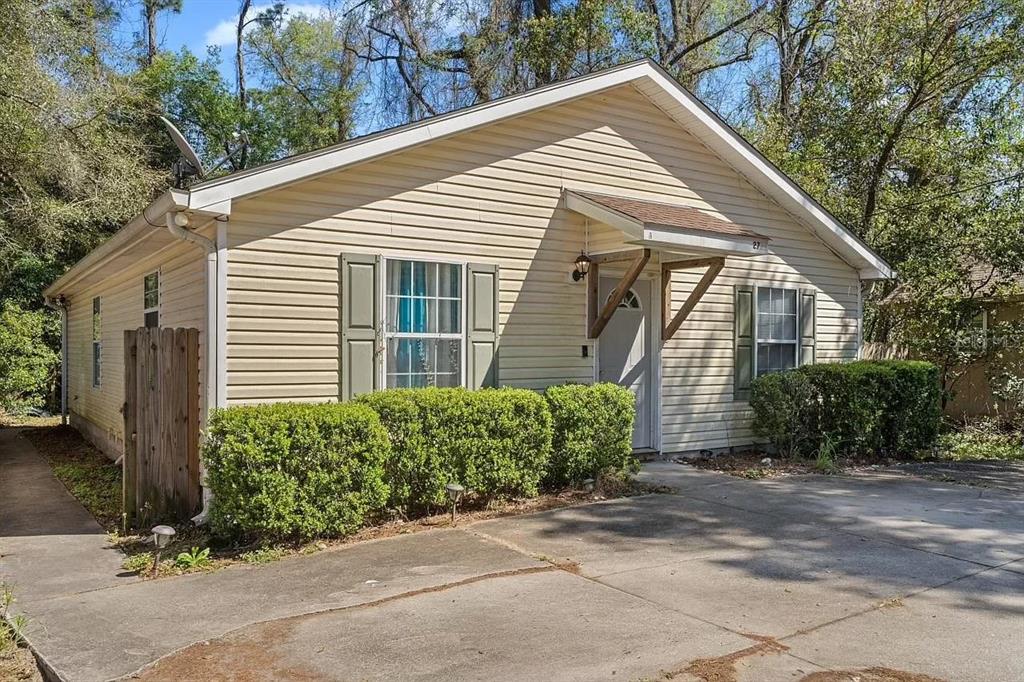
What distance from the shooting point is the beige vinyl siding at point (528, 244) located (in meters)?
6.77

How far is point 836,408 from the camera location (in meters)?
9.78

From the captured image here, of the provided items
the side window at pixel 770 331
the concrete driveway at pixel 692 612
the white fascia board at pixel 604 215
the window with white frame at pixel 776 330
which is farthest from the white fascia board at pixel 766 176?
the concrete driveway at pixel 692 612

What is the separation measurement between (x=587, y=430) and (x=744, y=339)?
364 centimetres

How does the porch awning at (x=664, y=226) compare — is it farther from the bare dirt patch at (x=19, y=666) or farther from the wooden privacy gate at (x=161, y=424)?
the bare dirt patch at (x=19, y=666)

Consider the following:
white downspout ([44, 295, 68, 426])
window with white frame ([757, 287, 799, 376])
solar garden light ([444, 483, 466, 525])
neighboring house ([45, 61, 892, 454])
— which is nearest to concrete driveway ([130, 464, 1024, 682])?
solar garden light ([444, 483, 466, 525])

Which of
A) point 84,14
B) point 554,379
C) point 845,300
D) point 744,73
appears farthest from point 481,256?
point 744,73

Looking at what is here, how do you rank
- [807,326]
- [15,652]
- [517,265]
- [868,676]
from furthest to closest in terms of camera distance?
[807,326] → [517,265] → [15,652] → [868,676]

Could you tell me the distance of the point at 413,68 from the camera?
22156 mm

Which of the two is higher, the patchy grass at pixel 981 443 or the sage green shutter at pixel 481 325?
the sage green shutter at pixel 481 325

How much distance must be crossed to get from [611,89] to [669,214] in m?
1.68

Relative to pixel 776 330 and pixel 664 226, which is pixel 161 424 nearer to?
pixel 664 226

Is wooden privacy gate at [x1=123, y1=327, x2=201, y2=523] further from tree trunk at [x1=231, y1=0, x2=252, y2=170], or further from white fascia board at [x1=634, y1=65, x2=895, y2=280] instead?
tree trunk at [x1=231, y1=0, x2=252, y2=170]

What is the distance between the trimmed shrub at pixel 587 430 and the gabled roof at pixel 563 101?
2899mm

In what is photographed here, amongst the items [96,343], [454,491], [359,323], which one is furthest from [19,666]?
[96,343]
